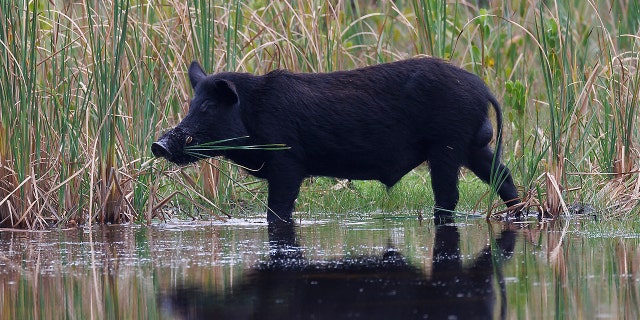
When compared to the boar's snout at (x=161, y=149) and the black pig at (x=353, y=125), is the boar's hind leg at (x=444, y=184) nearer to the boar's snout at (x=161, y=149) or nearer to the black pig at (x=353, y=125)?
the black pig at (x=353, y=125)

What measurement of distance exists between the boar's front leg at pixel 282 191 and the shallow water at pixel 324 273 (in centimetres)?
42

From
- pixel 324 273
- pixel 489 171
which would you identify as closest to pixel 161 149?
pixel 489 171

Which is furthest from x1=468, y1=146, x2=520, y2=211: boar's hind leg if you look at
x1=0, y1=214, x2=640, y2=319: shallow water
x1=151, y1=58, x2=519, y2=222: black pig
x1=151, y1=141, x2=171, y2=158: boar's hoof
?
x1=151, y1=141, x2=171, y2=158: boar's hoof

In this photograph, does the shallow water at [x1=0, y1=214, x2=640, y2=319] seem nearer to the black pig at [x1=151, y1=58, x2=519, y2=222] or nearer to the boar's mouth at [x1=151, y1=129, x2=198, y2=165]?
the boar's mouth at [x1=151, y1=129, x2=198, y2=165]

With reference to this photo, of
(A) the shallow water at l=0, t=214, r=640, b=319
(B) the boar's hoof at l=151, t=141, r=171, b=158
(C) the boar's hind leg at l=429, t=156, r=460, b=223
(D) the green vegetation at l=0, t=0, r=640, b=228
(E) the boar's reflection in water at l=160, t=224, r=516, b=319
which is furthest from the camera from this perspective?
(C) the boar's hind leg at l=429, t=156, r=460, b=223

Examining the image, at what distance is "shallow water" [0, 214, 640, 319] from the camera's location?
4.04 metres

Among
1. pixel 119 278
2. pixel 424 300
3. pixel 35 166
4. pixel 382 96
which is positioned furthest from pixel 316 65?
pixel 424 300

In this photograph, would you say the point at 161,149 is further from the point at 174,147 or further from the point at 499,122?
the point at 499,122

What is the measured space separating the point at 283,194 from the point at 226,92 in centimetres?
76

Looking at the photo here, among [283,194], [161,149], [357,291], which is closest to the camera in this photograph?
[357,291]

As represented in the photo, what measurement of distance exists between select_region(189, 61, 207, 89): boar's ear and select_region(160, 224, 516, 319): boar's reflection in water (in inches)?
91.4

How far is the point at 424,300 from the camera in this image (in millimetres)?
4121

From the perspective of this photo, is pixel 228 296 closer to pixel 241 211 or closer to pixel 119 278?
pixel 119 278

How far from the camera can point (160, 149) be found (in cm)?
703
